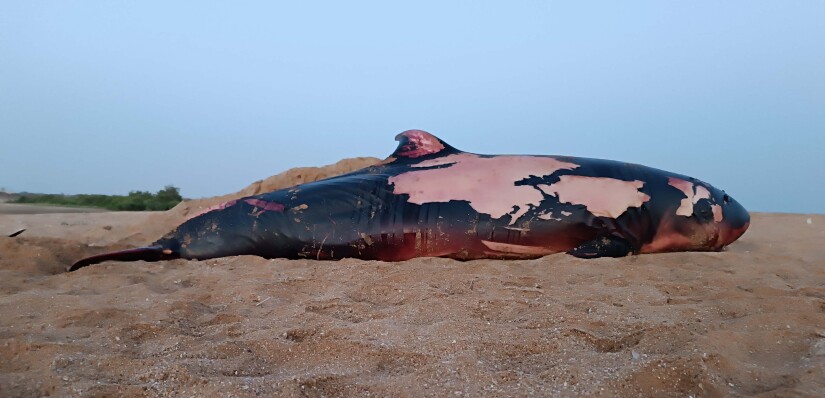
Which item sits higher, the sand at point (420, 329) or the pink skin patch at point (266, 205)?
the pink skin patch at point (266, 205)

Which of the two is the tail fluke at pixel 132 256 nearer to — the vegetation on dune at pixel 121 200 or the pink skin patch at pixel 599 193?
the pink skin patch at pixel 599 193

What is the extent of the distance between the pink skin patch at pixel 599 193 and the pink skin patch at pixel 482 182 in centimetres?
14

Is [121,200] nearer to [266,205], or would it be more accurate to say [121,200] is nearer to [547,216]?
[266,205]

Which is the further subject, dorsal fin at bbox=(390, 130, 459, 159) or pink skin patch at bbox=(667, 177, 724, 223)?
dorsal fin at bbox=(390, 130, 459, 159)

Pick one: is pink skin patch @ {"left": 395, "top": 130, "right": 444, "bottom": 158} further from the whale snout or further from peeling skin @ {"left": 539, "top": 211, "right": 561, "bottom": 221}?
the whale snout

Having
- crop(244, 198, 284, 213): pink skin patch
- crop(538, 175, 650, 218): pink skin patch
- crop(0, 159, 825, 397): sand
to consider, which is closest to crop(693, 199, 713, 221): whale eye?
crop(538, 175, 650, 218): pink skin patch

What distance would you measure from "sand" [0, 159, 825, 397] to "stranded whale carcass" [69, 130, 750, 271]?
0.56 meters

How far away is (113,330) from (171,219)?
4795mm

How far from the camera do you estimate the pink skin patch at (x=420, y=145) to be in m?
4.70

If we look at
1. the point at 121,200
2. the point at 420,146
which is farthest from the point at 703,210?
the point at 121,200

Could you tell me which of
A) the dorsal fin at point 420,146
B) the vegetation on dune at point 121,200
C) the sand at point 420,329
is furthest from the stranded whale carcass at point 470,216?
the vegetation on dune at point 121,200

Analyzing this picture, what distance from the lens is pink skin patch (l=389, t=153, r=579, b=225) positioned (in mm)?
4172

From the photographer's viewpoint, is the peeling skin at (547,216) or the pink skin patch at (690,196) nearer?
the peeling skin at (547,216)

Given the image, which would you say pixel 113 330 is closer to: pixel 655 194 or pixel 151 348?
pixel 151 348
